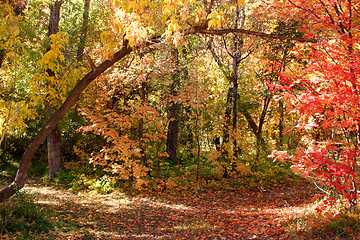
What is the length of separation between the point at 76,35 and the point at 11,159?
4744 mm

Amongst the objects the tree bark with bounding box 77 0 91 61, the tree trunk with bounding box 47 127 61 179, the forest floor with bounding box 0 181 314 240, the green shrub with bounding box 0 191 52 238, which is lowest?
the forest floor with bounding box 0 181 314 240

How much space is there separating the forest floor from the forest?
0.04m

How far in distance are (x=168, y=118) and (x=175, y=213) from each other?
3145 mm

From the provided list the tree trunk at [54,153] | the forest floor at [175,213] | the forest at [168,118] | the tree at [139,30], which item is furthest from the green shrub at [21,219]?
the tree trunk at [54,153]

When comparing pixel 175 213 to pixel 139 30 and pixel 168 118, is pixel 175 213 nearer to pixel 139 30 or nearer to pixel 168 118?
pixel 168 118

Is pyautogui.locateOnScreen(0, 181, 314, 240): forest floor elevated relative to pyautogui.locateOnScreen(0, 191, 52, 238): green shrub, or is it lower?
lower

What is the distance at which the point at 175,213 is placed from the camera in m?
6.31

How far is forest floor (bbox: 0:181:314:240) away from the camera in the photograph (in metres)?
4.71

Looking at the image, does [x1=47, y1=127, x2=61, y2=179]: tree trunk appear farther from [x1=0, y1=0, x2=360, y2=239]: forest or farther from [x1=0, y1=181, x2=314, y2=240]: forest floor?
[x1=0, y1=181, x2=314, y2=240]: forest floor

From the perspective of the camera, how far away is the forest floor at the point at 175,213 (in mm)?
4705

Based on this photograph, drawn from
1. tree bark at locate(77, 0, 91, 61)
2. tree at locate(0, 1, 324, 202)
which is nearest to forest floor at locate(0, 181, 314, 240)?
tree at locate(0, 1, 324, 202)

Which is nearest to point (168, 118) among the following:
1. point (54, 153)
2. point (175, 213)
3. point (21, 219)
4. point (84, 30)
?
point (175, 213)

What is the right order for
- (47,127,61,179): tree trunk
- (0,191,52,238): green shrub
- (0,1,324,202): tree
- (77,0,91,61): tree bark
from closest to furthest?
(0,1,324,202): tree, (0,191,52,238): green shrub, (47,127,61,179): tree trunk, (77,0,91,61): tree bark

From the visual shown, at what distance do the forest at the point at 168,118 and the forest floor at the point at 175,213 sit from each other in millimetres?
42
